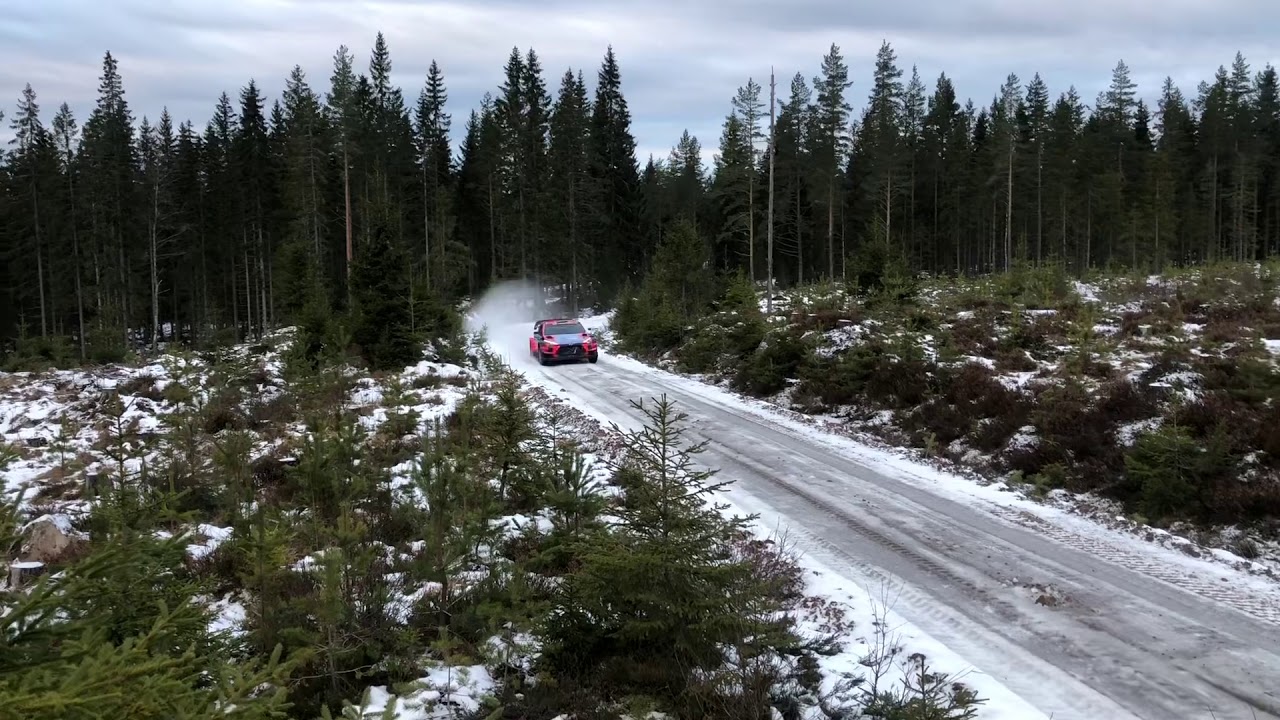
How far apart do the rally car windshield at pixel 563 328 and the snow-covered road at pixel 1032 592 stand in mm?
14795

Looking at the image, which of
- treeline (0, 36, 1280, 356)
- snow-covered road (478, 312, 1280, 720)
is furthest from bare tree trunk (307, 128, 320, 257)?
snow-covered road (478, 312, 1280, 720)

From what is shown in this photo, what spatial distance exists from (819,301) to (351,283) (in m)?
14.6

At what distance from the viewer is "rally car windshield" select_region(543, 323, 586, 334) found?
2672 cm

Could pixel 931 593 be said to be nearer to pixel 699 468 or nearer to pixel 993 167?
pixel 699 468

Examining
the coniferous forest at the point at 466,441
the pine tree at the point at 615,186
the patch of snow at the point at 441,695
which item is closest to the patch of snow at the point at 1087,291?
the coniferous forest at the point at 466,441

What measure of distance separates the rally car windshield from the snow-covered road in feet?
48.5

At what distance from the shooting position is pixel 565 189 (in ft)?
172

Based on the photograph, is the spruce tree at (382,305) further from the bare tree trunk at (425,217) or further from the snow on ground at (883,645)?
the bare tree trunk at (425,217)

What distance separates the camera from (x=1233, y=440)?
955 centimetres

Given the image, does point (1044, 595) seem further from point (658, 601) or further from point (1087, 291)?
point (1087, 291)

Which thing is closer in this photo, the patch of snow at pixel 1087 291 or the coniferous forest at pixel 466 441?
the coniferous forest at pixel 466 441

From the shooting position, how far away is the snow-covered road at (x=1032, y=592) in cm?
531

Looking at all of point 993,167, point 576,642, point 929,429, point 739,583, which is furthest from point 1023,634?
point 993,167

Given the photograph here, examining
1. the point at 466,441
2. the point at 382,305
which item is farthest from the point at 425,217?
the point at 466,441
